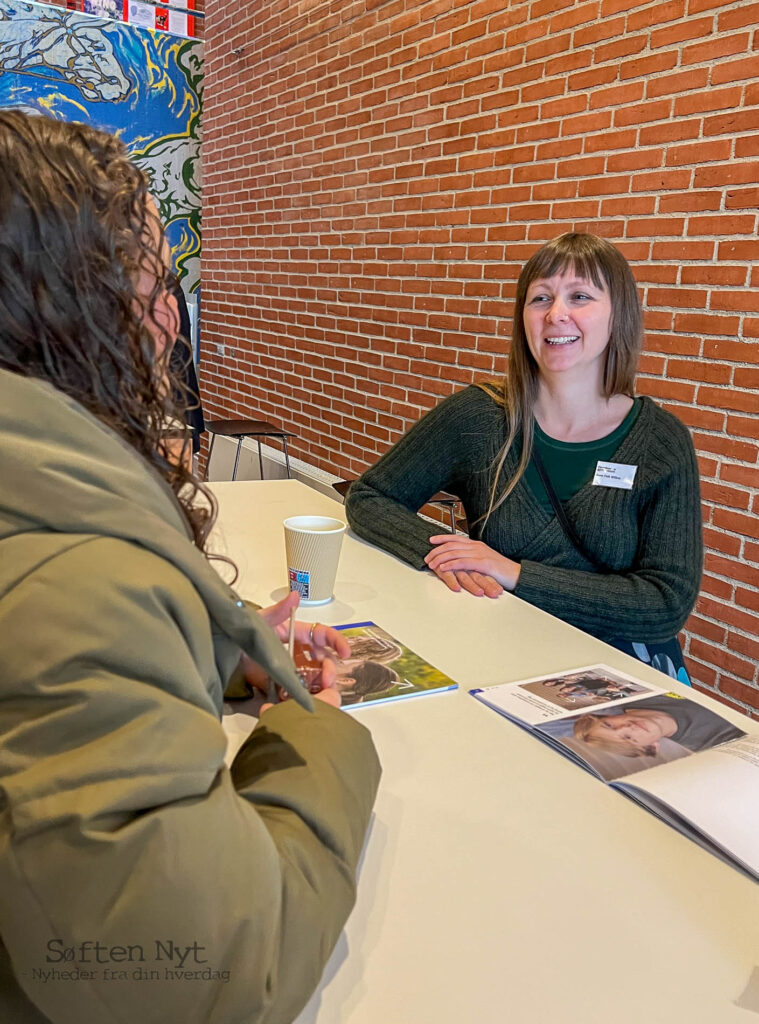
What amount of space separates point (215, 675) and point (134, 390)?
24cm

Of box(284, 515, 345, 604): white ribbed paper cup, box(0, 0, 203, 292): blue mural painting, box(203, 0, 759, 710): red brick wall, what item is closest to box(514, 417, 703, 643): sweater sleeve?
box(284, 515, 345, 604): white ribbed paper cup

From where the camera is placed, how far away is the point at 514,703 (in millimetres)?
1037

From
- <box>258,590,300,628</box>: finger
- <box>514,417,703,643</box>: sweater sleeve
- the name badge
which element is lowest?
<box>514,417,703,643</box>: sweater sleeve

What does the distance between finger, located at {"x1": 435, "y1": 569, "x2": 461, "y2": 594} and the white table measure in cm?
42

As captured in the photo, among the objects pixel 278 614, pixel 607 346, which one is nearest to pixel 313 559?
pixel 278 614

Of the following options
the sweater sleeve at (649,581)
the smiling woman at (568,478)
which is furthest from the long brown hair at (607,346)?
the sweater sleeve at (649,581)

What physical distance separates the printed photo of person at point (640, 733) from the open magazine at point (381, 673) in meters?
0.17

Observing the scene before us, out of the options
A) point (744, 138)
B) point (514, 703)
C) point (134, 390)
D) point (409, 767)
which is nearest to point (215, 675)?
point (134, 390)

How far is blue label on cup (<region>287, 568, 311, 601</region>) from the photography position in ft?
4.41

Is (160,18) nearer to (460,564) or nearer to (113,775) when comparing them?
(460,564)

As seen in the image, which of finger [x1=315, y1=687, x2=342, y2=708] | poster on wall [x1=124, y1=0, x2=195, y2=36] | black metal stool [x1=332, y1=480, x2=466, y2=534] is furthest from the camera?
poster on wall [x1=124, y1=0, x2=195, y2=36]

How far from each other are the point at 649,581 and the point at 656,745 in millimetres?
664

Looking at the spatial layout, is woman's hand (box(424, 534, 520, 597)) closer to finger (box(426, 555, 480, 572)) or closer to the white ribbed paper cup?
finger (box(426, 555, 480, 572))

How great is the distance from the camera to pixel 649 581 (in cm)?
157
